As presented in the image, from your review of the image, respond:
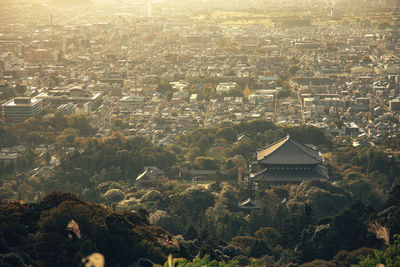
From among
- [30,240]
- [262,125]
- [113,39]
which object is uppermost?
[30,240]

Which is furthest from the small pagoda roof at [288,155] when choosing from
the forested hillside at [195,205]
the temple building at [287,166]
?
the forested hillside at [195,205]

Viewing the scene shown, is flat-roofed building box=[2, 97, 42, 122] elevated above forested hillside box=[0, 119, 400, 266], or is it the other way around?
forested hillside box=[0, 119, 400, 266]

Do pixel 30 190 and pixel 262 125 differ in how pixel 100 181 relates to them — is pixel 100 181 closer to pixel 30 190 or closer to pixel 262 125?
pixel 30 190

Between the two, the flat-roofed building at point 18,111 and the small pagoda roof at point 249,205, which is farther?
the flat-roofed building at point 18,111

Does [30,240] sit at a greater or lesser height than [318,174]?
greater

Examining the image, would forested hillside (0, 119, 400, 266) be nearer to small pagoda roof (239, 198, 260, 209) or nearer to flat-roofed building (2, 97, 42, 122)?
small pagoda roof (239, 198, 260, 209)

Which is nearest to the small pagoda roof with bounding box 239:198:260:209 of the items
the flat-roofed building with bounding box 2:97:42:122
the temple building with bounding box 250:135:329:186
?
the temple building with bounding box 250:135:329:186

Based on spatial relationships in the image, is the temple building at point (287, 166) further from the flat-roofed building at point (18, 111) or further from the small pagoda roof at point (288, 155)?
the flat-roofed building at point (18, 111)

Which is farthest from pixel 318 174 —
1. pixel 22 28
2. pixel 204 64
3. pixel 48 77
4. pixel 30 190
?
pixel 22 28
